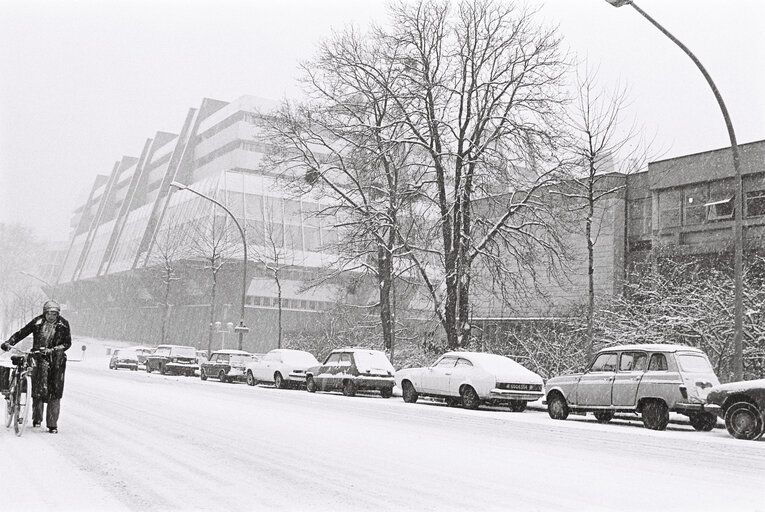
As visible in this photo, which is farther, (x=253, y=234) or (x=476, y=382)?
(x=253, y=234)

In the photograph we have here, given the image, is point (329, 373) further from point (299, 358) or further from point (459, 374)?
point (459, 374)

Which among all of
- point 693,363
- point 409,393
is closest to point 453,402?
point 409,393

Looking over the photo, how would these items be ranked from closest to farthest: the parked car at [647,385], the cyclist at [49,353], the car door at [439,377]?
1. the cyclist at [49,353]
2. the parked car at [647,385]
3. the car door at [439,377]

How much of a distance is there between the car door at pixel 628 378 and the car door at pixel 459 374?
4605 mm

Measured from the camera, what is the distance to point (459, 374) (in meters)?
20.1

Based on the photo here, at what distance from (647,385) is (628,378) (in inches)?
18.9

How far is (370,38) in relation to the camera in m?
31.2

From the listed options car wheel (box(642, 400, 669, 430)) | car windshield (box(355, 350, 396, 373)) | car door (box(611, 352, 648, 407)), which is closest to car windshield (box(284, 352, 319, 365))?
car windshield (box(355, 350, 396, 373))

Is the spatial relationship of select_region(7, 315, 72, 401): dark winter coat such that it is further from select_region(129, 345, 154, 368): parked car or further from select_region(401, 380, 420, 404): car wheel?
select_region(129, 345, 154, 368): parked car

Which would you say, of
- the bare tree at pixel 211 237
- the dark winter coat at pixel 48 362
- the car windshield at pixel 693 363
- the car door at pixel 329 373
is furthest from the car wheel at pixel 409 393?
the bare tree at pixel 211 237

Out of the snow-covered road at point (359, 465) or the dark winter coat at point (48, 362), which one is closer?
the snow-covered road at point (359, 465)

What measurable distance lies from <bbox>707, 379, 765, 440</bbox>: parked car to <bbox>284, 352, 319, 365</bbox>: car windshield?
17.0 metres

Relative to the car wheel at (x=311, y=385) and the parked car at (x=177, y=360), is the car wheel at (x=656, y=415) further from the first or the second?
the parked car at (x=177, y=360)

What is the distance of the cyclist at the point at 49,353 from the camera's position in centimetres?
1046
